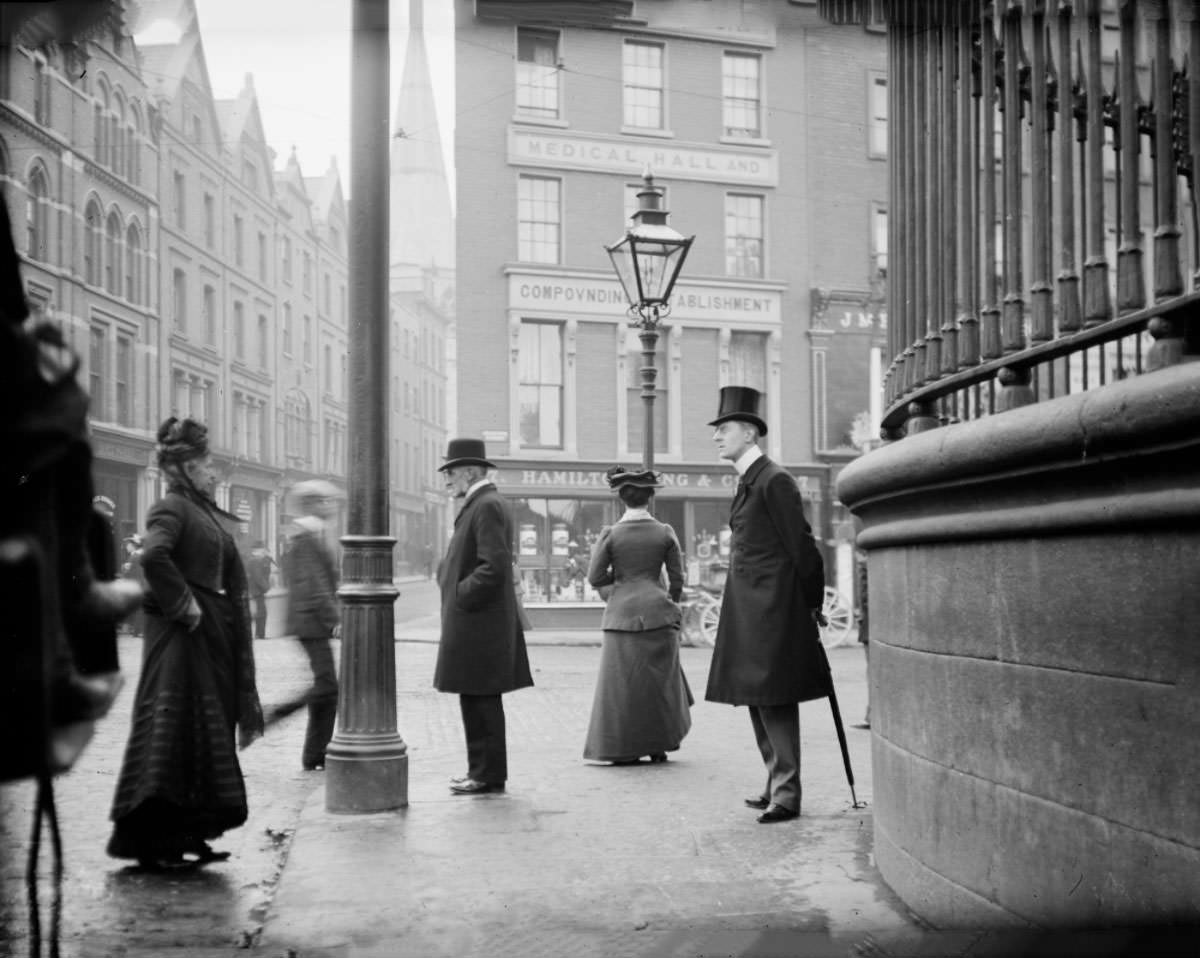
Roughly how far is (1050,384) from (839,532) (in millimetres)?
23017

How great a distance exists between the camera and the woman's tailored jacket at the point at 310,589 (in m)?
8.33

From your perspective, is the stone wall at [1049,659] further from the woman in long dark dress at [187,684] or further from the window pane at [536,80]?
the window pane at [536,80]

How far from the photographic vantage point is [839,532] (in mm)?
26500

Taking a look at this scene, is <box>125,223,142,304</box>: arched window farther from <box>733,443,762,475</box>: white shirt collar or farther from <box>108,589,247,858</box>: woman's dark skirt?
<box>108,589,247,858</box>: woman's dark skirt

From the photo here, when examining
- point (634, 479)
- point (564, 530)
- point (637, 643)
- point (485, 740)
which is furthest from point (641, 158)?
point (485, 740)

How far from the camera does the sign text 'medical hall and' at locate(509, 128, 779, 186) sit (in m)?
26.3

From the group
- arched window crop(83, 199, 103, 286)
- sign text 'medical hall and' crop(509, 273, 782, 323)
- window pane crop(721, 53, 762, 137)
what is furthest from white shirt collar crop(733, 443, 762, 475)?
window pane crop(721, 53, 762, 137)

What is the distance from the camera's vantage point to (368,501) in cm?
666

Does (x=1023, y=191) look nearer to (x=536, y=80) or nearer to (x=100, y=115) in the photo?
(x=100, y=115)

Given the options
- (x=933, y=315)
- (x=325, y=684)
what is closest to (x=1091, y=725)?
(x=933, y=315)

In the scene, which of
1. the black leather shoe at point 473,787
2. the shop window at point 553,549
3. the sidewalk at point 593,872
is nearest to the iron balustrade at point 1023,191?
the sidewalk at point 593,872

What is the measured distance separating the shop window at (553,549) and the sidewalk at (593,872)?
56.1 ft

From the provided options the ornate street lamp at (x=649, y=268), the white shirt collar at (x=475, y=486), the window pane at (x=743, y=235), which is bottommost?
the white shirt collar at (x=475, y=486)

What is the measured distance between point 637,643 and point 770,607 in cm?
231
